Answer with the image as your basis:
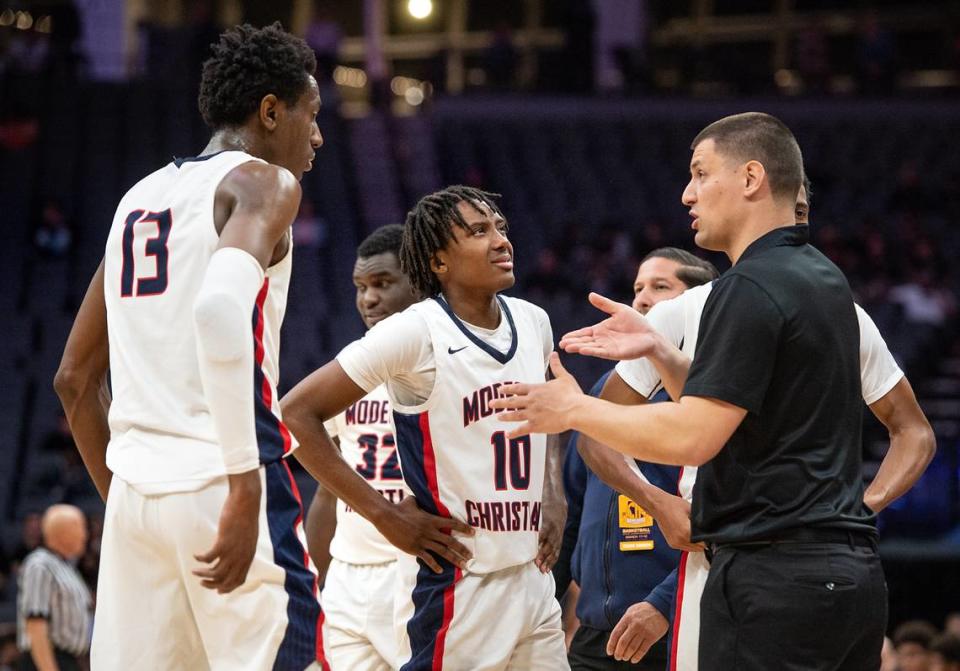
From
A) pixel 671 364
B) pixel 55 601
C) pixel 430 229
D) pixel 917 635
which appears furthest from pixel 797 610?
pixel 55 601

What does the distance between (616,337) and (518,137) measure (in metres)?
15.8

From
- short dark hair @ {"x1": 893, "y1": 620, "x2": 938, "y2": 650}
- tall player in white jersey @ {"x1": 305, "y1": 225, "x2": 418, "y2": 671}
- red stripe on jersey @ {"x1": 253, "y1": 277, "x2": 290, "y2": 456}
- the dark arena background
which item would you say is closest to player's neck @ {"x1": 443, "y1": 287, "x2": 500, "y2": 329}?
tall player in white jersey @ {"x1": 305, "y1": 225, "x2": 418, "y2": 671}

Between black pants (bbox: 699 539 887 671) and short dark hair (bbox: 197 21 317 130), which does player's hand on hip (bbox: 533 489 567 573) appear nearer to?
black pants (bbox: 699 539 887 671)

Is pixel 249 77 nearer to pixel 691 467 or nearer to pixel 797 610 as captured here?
pixel 691 467

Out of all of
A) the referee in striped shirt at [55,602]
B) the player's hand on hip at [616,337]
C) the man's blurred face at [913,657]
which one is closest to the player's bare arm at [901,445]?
the player's hand on hip at [616,337]

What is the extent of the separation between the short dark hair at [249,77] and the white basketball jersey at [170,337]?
0.73ft

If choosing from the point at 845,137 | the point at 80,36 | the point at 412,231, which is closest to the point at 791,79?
the point at 845,137

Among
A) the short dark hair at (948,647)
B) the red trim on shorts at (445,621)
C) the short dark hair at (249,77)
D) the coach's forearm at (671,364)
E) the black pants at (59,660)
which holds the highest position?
the short dark hair at (249,77)

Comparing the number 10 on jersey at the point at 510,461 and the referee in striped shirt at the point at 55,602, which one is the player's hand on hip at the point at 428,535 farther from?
the referee in striped shirt at the point at 55,602

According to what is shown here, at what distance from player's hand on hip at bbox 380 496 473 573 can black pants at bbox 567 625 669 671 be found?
0.88 m

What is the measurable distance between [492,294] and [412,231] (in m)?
0.40

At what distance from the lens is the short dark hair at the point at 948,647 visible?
285 inches

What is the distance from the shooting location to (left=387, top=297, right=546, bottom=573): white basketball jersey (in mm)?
4023

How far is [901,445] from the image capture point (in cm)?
414
